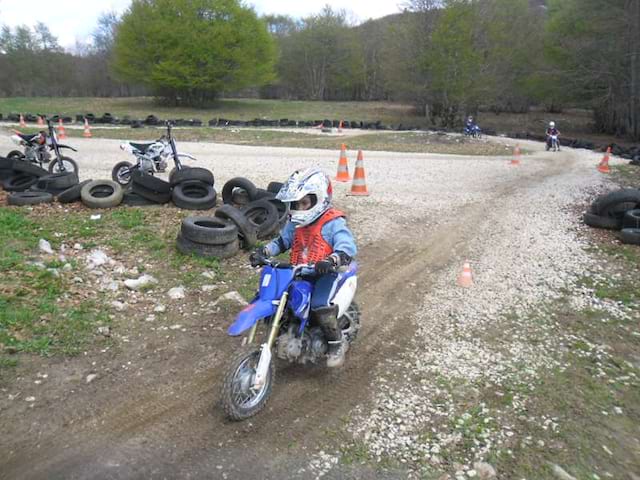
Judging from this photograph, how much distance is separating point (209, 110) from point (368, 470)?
4732 cm

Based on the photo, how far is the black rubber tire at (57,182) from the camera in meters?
8.95

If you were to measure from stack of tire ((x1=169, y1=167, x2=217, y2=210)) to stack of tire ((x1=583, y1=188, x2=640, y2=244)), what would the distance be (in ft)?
23.6

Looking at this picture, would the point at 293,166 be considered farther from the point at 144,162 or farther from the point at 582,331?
the point at 582,331

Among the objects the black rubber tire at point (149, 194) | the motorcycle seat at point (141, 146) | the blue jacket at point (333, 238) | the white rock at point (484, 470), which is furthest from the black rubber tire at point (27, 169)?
the white rock at point (484, 470)

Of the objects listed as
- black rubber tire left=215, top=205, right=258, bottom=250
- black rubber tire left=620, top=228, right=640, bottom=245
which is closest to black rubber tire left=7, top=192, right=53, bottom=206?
black rubber tire left=215, top=205, right=258, bottom=250

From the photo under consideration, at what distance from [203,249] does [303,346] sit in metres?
3.13

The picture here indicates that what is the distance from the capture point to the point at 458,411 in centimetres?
388

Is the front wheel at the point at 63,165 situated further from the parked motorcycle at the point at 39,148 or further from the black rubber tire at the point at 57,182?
the black rubber tire at the point at 57,182

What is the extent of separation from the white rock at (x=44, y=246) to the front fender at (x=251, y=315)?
4192 mm

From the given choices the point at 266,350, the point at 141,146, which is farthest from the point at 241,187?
the point at 266,350

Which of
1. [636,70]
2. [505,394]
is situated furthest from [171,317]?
[636,70]

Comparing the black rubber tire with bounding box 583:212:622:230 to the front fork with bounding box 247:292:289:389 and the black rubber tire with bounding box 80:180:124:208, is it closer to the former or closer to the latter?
the front fork with bounding box 247:292:289:389

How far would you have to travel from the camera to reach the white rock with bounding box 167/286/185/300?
580 centimetres

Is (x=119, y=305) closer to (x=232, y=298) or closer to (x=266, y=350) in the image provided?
(x=232, y=298)
